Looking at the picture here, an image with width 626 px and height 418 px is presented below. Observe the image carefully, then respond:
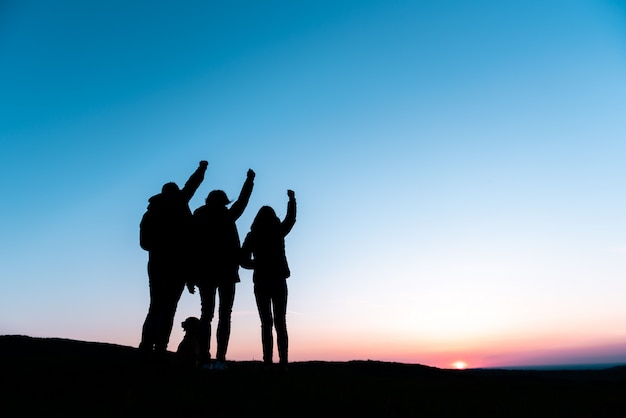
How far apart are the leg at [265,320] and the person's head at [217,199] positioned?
1.68 m

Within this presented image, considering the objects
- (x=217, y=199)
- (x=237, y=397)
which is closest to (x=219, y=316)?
(x=217, y=199)

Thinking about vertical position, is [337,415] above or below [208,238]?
below

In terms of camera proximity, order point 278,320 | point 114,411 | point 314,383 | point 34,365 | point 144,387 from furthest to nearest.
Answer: point 278,320, point 34,365, point 314,383, point 144,387, point 114,411

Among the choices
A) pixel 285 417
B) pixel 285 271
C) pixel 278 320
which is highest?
pixel 285 271

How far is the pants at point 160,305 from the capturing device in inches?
321

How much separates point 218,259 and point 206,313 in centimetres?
98

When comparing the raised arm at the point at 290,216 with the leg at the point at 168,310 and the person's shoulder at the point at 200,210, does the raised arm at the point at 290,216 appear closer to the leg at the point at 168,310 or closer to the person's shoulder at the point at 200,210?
the person's shoulder at the point at 200,210

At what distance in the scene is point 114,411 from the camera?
5.45 m

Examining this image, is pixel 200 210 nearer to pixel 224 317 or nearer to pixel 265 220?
pixel 265 220

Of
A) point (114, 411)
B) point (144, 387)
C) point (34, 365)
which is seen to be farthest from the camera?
point (34, 365)

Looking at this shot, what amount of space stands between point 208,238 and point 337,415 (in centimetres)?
453

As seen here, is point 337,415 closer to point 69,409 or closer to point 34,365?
point 69,409

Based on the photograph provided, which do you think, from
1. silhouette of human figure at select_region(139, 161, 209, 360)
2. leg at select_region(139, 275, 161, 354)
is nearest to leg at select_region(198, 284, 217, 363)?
silhouette of human figure at select_region(139, 161, 209, 360)

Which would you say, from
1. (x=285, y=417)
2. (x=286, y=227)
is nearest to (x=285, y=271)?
(x=286, y=227)
